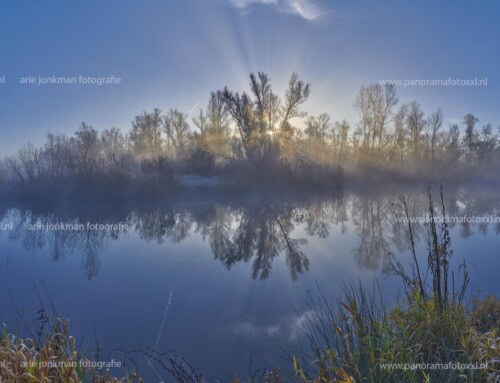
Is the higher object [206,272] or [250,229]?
[250,229]

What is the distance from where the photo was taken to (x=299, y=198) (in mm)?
21312

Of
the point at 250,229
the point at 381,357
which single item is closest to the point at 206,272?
the point at 250,229

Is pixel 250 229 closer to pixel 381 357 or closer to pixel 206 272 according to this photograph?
pixel 206 272

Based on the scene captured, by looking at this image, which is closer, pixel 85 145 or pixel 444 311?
pixel 444 311

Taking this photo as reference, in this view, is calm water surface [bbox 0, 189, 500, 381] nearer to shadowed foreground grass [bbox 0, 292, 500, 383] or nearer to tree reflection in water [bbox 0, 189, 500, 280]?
tree reflection in water [bbox 0, 189, 500, 280]

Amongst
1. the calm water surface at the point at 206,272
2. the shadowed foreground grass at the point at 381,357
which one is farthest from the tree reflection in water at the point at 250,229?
the shadowed foreground grass at the point at 381,357

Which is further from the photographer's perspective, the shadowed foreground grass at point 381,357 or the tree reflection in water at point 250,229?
the tree reflection in water at point 250,229

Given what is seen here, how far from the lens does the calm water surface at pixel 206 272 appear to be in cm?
454

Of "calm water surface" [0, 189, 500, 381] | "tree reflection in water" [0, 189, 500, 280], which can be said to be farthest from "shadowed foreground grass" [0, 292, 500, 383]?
→ "tree reflection in water" [0, 189, 500, 280]

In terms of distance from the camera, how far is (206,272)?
25.0ft

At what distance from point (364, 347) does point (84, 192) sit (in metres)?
20.4

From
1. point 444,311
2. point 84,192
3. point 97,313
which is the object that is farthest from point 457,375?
point 84,192

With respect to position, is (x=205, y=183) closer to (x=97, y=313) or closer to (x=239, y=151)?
(x=239, y=151)

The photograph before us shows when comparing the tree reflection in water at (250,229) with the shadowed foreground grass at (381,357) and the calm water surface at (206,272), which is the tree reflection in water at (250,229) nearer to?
the calm water surface at (206,272)
